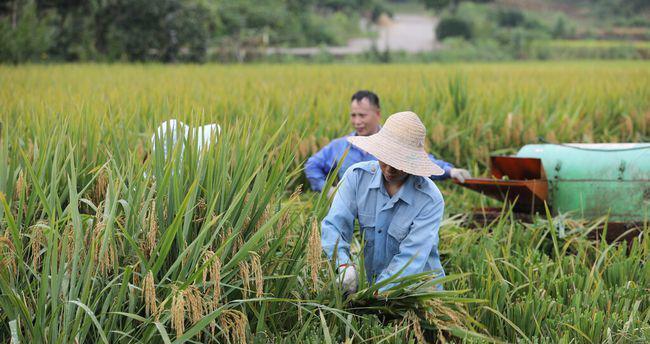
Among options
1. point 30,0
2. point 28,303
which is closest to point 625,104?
point 28,303

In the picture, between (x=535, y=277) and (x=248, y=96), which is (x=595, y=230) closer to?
(x=535, y=277)

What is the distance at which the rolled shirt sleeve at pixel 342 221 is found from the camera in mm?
3170

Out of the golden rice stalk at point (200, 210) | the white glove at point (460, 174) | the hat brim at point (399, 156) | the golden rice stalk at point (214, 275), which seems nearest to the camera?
the golden rice stalk at point (214, 275)

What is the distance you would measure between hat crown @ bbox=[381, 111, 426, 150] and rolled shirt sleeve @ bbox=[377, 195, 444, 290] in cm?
24

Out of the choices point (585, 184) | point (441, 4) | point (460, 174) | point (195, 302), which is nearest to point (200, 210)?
point (195, 302)

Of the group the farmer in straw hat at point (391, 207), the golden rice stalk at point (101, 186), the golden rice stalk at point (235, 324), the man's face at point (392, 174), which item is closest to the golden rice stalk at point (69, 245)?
the golden rice stalk at point (235, 324)

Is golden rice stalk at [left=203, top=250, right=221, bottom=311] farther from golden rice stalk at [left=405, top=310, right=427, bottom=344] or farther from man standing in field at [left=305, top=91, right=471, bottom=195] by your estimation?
man standing in field at [left=305, top=91, right=471, bottom=195]

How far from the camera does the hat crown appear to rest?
10.5 feet

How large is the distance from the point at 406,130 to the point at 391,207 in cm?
29

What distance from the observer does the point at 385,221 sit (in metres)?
3.27

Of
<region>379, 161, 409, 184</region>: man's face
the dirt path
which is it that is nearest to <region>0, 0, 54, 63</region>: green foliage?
the dirt path

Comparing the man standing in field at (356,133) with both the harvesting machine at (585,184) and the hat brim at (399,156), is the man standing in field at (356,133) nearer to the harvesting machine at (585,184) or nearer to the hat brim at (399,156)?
the harvesting machine at (585,184)

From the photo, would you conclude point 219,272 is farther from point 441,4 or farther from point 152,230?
point 441,4

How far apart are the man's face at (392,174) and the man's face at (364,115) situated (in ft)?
6.25
